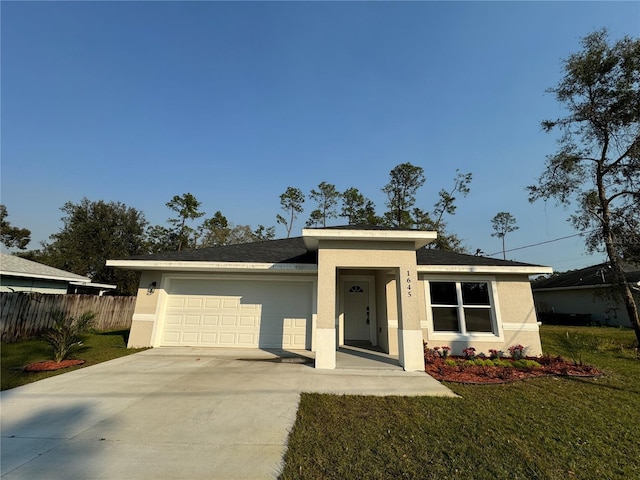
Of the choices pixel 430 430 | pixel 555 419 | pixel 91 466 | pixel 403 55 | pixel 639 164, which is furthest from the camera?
pixel 403 55

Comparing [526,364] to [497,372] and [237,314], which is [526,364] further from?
[237,314]

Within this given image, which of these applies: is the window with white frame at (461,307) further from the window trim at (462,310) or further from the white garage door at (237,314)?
the white garage door at (237,314)

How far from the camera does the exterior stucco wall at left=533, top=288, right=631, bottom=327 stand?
17609 mm

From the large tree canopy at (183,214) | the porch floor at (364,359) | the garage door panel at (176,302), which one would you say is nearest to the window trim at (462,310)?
the porch floor at (364,359)

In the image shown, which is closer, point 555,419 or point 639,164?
point 555,419

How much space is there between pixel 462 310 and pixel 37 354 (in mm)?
13315

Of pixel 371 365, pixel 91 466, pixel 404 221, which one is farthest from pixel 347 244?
pixel 404 221

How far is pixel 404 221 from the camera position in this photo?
27094 mm

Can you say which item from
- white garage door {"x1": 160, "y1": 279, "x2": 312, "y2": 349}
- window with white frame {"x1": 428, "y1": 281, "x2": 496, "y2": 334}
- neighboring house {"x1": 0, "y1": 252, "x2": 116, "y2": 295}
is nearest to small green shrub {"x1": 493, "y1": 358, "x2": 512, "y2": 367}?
window with white frame {"x1": 428, "y1": 281, "x2": 496, "y2": 334}

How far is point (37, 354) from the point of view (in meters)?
7.99

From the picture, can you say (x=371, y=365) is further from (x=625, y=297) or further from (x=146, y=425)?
(x=625, y=297)

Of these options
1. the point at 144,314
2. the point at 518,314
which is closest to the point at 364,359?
the point at 518,314

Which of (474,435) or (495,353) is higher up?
(495,353)

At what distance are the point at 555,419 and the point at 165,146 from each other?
17.2 metres
